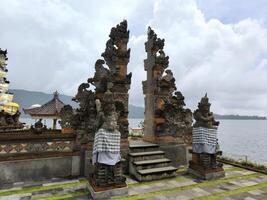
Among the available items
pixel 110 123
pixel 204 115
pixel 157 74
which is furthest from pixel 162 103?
pixel 110 123

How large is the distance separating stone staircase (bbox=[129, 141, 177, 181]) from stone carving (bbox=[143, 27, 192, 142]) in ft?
4.49

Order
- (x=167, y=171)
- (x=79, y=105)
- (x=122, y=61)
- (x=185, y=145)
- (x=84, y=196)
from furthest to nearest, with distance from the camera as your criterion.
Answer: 1. (x=185, y=145)
2. (x=122, y=61)
3. (x=79, y=105)
4. (x=167, y=171)
5. (x=84, y=196)

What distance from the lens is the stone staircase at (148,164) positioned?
8.98 meters

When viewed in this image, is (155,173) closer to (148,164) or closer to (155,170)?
(155,170)

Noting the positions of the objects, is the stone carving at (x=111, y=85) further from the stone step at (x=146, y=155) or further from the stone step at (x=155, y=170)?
the stone step at (x=155, y=170)

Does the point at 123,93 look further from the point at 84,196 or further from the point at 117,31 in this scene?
the point at 84,196

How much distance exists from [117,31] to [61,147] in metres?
6.45

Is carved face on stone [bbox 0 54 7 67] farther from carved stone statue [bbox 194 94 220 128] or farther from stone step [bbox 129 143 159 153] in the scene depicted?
carved stone statue [bbox 194 94 220 128]

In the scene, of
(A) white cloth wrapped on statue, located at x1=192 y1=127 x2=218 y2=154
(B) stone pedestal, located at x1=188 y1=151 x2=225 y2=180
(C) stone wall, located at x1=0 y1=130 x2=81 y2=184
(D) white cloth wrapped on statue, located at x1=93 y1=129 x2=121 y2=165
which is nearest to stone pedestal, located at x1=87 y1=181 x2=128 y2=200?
(D) white cloth wrapped on statue, located at x1=93 y1=129 x2=121 y2=165

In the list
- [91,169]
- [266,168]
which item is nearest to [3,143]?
[91,169]

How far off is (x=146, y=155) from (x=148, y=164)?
24.1 inches

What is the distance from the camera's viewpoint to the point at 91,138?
9.55m

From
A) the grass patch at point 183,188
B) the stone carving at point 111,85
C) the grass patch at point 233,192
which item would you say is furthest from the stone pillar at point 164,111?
the grass patch at point 233,192

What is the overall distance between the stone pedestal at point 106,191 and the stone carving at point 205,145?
12.7ft
